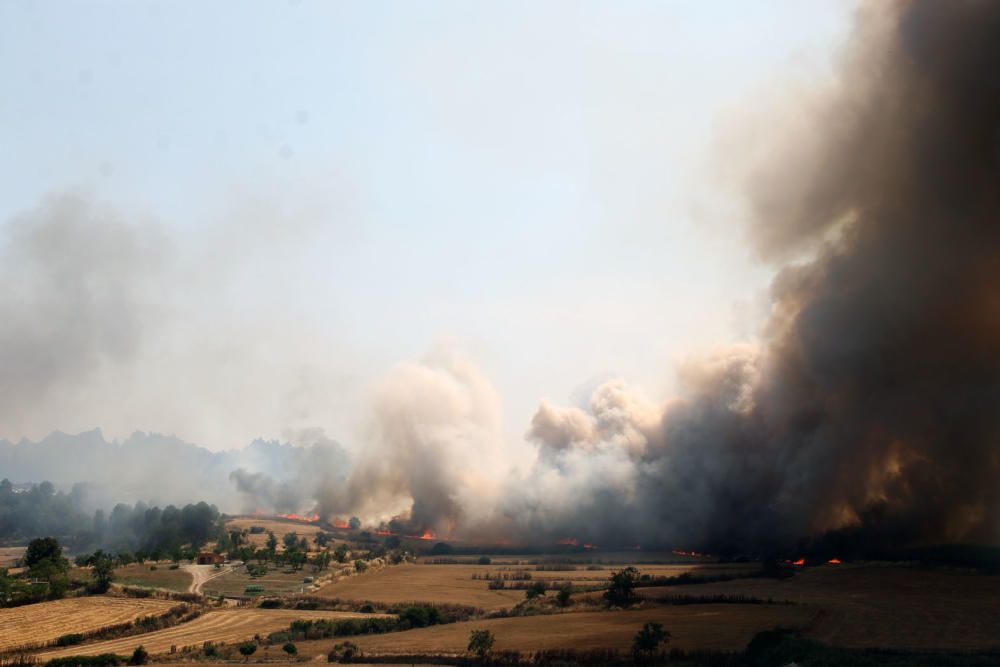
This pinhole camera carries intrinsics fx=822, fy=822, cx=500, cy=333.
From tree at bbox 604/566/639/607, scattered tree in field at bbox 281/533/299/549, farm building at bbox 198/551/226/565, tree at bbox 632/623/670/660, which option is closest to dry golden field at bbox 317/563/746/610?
tree at bbox 604/566/639/607

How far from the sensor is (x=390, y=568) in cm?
10431

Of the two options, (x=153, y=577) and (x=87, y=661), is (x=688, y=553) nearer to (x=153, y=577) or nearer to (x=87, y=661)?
(x=153, y=577)

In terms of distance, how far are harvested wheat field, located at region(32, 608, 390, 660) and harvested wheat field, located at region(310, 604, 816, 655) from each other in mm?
8179

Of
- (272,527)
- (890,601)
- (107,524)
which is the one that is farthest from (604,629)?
(107,524)

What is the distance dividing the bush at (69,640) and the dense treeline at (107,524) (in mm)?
44354

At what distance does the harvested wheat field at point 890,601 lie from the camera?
50.4 meters

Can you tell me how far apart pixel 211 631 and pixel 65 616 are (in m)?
14.3

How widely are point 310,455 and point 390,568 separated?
250 feet

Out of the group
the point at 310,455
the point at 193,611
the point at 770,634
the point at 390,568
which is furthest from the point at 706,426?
the point at 310,455

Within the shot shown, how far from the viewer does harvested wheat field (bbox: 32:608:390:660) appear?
57281 millimetres

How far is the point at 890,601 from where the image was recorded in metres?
63.3

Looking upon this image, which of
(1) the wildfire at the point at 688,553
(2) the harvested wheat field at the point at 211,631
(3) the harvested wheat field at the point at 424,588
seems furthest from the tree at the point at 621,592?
(1) the wildfire at the point at 688,553

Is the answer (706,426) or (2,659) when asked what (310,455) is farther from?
(2,659)

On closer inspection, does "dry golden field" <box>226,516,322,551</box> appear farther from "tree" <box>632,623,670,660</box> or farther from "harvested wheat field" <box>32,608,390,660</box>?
"tree" <box>632,623,670,660</box>
